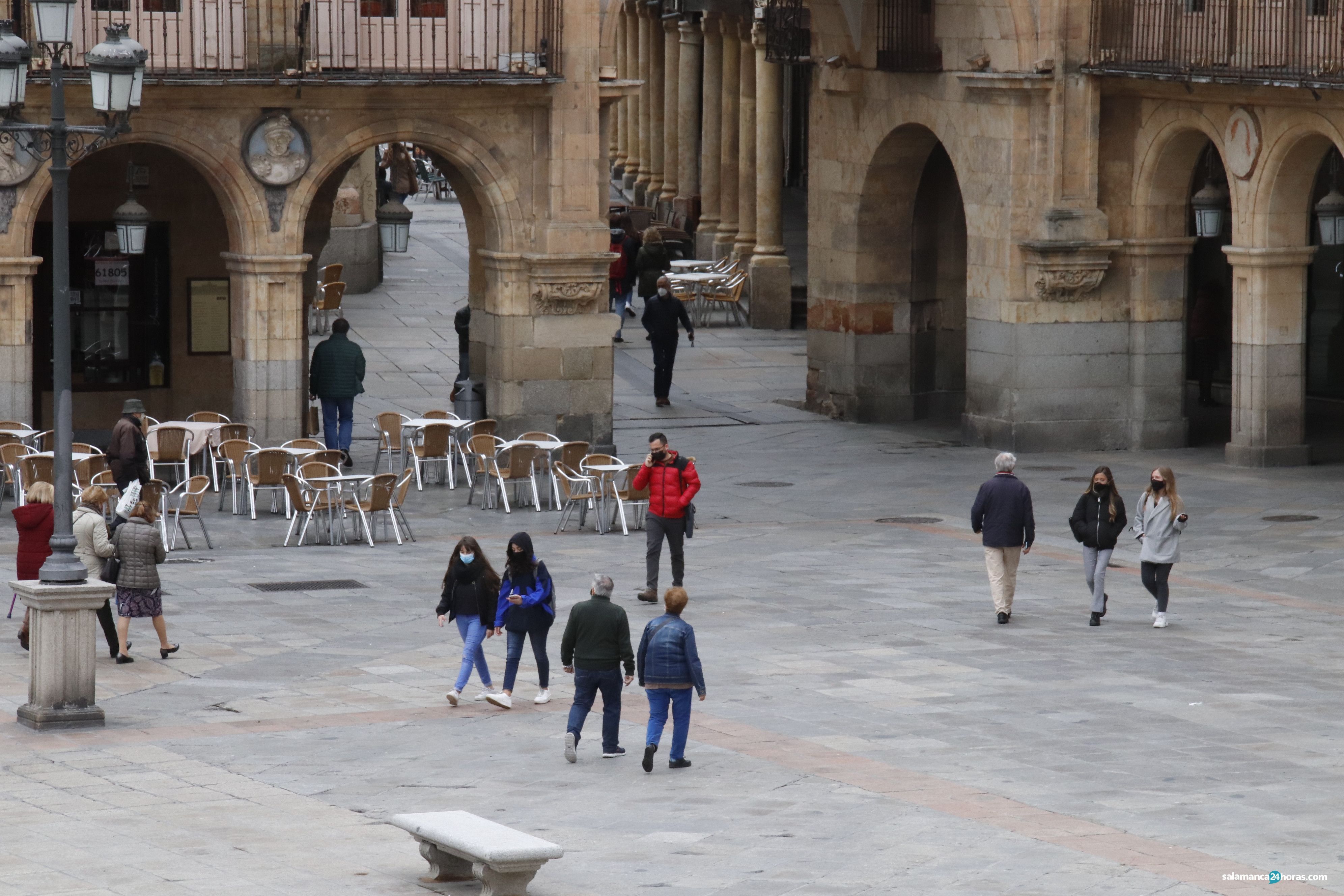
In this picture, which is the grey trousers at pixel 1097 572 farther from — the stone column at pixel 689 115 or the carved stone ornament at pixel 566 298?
the stone column at pixel 689 115

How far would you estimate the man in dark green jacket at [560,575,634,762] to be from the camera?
15.6 meters

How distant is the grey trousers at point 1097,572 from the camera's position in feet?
66.3

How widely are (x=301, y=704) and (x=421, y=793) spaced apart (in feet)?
9.01

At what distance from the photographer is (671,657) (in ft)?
50.2

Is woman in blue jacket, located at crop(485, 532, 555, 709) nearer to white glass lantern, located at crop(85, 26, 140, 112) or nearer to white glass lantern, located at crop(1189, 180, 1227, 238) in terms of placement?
white glass lantern, located at crop(85, 26, 140, 112)

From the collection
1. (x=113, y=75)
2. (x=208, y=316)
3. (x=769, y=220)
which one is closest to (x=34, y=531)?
(x=113, y=75)

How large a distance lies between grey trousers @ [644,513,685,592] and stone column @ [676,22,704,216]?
29.8 meters

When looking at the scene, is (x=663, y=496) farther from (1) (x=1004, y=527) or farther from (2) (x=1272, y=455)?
(2) (x=1272, y=455)

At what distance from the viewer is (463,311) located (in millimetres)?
33156

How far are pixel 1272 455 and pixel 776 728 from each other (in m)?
14.2

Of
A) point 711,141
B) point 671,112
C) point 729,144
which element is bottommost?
point 729,144

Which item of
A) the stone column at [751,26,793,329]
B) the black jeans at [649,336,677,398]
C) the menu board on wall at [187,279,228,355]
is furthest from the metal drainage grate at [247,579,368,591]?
the stone column at [751,26,793,329]

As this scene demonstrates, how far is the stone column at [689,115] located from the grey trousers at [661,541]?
97.9 feet

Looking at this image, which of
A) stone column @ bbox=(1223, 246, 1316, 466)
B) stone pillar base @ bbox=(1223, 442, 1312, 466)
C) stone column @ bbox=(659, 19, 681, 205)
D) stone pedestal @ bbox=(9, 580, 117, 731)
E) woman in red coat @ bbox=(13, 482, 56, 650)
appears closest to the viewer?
stone pedestal @ bbox=(9, 580, 117, 731)
